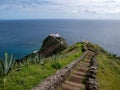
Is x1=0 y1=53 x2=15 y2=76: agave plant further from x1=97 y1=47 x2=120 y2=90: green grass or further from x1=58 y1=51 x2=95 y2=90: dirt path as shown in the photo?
x1=97 y1=47 x2=120 y2=90: green grass

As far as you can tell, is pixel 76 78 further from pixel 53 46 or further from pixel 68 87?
pixel 53 46

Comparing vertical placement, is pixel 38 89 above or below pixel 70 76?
above

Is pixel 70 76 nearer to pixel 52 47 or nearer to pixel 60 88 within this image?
pixel 60 88

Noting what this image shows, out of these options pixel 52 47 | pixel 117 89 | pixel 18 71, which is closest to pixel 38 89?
pixel 18 71

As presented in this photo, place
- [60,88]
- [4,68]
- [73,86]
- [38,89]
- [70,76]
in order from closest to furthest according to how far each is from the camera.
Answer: [38,89] < [4,68] < [60,88] < [73,86] < [70,76]

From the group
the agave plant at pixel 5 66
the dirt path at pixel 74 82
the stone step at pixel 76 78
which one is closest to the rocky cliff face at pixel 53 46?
the dirt path at pixel 74 82

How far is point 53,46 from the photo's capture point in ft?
148

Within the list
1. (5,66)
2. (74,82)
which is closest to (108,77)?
(74,82)

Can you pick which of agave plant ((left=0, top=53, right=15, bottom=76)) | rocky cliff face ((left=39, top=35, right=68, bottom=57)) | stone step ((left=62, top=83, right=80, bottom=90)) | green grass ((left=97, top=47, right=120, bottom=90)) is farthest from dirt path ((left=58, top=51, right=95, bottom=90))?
rocky cliff face ((left=39, top=35, right=68, bottom=57))

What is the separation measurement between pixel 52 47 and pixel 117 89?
89.2 feet

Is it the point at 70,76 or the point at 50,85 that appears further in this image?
the point at 70,76

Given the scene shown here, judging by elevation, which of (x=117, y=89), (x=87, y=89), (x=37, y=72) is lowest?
(x=117, y=89)

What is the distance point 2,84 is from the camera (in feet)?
33.2

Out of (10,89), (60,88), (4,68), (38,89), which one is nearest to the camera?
(38,89)
